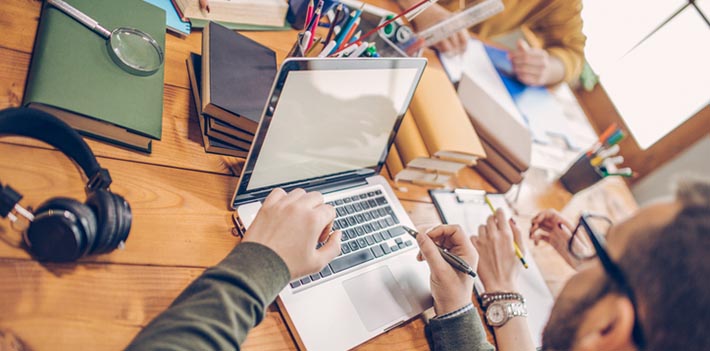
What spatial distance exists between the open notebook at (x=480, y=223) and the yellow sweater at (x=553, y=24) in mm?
949

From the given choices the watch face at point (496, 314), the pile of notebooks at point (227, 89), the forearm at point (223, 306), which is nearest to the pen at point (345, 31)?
the pile of notebooks at point (227, 89)

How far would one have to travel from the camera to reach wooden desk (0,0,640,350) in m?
0.50

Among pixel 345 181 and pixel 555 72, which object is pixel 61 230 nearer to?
pixel 345 181

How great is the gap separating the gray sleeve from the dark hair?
305mm

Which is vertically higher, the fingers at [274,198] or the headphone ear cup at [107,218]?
the headphone ear cup at [107,218]

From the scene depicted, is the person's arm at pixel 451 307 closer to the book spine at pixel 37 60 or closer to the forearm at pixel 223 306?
the forearm at pixel 223 306

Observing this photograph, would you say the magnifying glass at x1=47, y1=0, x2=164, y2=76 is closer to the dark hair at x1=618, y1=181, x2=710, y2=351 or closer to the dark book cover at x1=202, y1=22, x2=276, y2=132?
the dark book cover at x1=202, y1=22, x2=276, y2=132

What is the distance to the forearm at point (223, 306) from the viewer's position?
18.6 inches

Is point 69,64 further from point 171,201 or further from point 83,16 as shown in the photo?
point 171,201

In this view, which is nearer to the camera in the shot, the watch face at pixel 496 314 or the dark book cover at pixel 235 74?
the dark book cover at pixel 235 74

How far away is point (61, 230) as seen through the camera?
0.48 metres

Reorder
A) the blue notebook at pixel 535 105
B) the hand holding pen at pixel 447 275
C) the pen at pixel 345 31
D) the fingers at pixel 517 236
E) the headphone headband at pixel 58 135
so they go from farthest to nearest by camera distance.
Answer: the blue notebook at pixel 535 105, the fingers at pixel 517 236, the pen at pixel 345 31, the hand holding pen at pixel 447 275, the headphone headband at pixel 58 135

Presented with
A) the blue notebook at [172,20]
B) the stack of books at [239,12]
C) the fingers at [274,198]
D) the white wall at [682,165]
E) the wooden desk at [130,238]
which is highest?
the blue notebook at [172,20]

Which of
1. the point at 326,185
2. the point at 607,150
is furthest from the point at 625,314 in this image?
the point at 607,150
